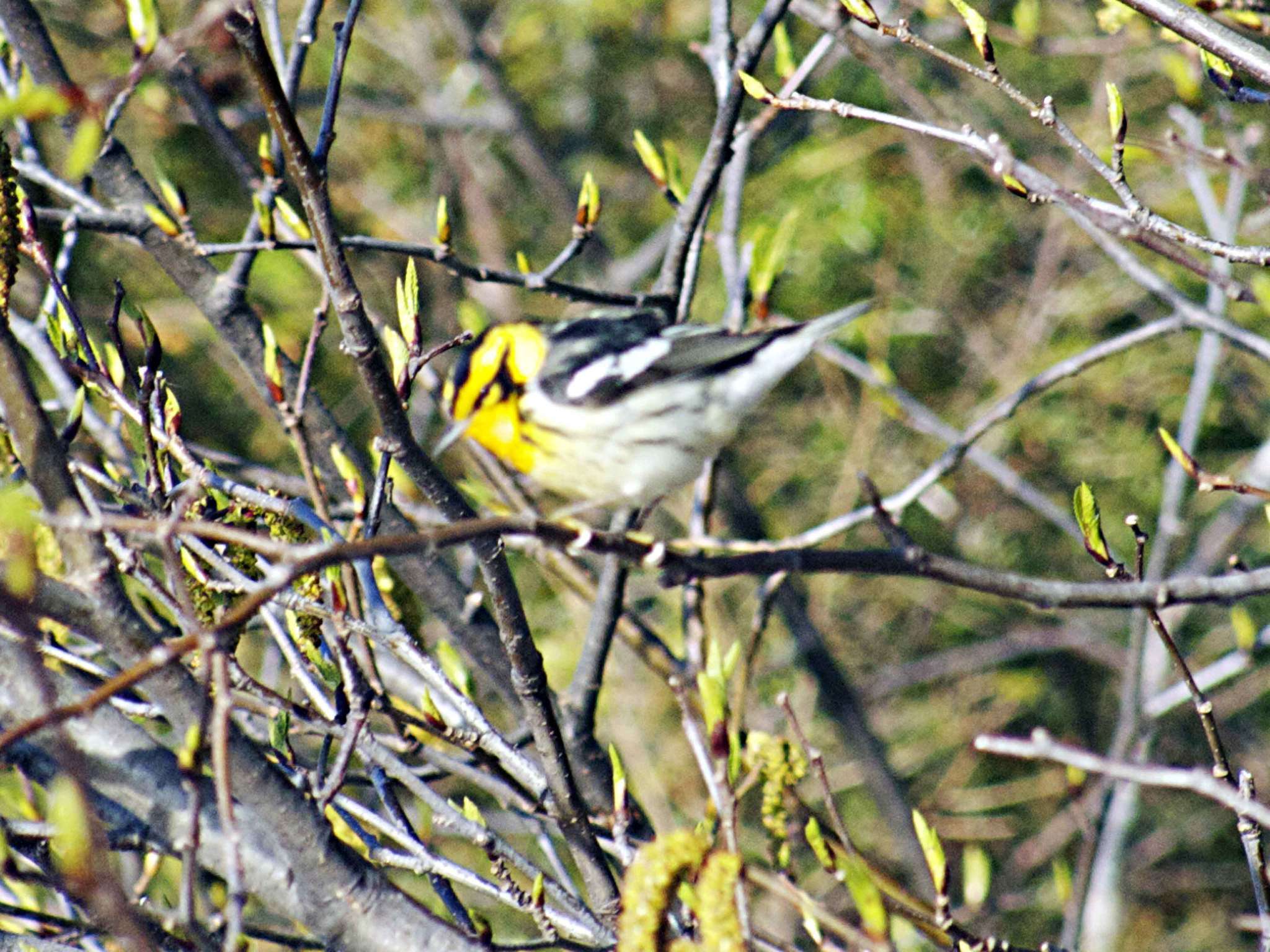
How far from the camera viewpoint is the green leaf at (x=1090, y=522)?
6.08 feet

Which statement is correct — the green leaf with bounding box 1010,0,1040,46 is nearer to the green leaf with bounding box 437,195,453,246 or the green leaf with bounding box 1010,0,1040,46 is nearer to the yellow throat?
the yellow throat

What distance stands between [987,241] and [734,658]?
12.2 ft

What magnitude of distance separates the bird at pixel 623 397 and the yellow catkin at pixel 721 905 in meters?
1.17

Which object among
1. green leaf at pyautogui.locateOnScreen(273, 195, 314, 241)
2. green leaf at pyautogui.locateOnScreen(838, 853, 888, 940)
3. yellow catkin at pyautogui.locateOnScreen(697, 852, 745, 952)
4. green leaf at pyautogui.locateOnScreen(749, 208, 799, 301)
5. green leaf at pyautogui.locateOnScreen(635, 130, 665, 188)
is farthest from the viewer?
green leaf at pyautogui.locateOnScreen(749, 208, 799, 301)

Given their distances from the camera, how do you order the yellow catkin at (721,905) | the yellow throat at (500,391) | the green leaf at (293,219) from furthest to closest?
1. the yellow throat at (500,391)
2. the green leaf at (293,219)
3. the yellow catkin at (721,905)

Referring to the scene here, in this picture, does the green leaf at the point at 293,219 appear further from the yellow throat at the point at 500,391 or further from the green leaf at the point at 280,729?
the green leaf at the point at 280,729

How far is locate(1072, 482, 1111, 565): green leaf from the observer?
1.85m

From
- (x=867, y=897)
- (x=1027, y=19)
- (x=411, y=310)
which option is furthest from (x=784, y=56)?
(x=867, y=897)

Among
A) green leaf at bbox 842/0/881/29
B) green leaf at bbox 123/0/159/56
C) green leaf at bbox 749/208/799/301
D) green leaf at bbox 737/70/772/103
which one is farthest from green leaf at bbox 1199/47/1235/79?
green leaf at bbox 123/0/159/56

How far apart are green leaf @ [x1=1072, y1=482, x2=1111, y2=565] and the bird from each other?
29.8 inches

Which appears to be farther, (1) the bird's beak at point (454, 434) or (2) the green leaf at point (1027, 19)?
(2) the green leaf at point (1027, 19)

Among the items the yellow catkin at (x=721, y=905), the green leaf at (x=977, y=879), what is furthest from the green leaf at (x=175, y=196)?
the green leaf at (x=977, y=879)

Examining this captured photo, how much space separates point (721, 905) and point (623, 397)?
1.38m

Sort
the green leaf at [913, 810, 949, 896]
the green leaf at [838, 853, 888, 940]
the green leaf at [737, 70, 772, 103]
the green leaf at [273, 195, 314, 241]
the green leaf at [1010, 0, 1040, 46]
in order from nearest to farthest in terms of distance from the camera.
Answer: the green leaf at [838, 853, 888, 940], the green leaf at [913, 810, 949, 896], the green leaf at [737, 70, 772, 103], the green leaf at [273, 195, 314, 241], the green leaf at [1010, 0, 1040, 46]
